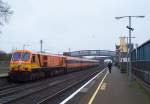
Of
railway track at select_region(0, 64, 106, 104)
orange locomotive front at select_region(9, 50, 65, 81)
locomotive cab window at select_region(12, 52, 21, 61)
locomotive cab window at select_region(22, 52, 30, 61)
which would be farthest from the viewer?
locomotive cab window at select_region(12, 52, 21, 61)

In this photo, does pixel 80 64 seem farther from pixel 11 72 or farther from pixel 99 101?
pixel 99 101

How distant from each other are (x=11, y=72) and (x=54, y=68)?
1328 cm

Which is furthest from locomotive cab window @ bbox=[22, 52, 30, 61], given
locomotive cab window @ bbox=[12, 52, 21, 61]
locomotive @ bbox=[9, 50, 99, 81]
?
locomotive cab window @ bbox=[12, 52, 21, 61]

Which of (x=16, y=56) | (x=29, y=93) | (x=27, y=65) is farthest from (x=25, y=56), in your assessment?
(x=29, y=93)

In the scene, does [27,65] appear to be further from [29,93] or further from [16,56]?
[29,93]

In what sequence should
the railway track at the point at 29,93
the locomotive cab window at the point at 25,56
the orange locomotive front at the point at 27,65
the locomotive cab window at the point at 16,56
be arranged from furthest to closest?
1. the locomotive cab window at the point at 16,56
2. the locomotive cab window at the point at 25,56
3. the orange locomotive front at the point at 27,65
4. the railway track at the point at 29,93

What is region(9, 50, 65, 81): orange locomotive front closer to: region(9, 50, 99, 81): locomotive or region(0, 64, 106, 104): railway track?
region(9, 50, 99, 81): locomotive

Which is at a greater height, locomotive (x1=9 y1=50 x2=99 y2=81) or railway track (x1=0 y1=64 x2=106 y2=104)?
locomotive (x1=9 y1=50 x2=99 y2=81)

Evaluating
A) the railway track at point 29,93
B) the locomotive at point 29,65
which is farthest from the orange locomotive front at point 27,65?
the railway track at point 29,93

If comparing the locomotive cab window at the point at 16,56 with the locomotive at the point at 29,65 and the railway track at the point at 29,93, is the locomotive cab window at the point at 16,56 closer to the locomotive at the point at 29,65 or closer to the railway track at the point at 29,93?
the locomotive at the point at 29,65

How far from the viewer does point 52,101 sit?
2078cm

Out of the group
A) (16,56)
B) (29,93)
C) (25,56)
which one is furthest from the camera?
(16,56)

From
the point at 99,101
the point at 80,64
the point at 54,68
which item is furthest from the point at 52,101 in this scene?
the point at 80,64

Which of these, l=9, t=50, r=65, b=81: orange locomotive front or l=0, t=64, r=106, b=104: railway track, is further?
l=9, t=50, r=65, b=81: orange locomotive front
